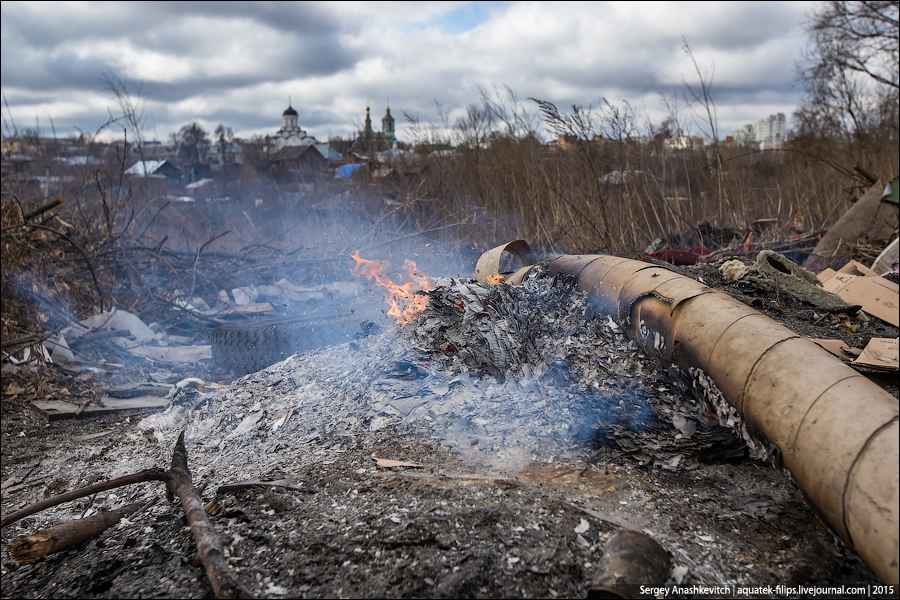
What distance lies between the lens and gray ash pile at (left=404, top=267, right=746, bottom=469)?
2.48 metres

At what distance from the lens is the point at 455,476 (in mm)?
2291

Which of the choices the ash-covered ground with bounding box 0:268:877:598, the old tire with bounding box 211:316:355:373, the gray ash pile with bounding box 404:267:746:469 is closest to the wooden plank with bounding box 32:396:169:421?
the ash-covered ground with bounding box 0:268:877:598

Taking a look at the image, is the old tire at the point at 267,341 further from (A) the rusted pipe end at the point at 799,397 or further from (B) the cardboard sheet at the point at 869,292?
(B) the cardboard sheet at the point at 869,292

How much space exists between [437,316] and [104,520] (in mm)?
2131

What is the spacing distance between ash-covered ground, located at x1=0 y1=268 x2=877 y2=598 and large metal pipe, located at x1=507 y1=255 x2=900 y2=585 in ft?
0.64

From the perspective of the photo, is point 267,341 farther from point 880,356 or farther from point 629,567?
point 880,356

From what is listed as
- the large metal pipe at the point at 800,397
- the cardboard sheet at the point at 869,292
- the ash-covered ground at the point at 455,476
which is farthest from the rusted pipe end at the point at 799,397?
the cardboard sheet at the point at 869,292

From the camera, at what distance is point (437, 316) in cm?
347

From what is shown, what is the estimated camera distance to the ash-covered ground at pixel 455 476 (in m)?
1.70

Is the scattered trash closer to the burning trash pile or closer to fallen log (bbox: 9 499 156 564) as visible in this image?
the burning trash pile

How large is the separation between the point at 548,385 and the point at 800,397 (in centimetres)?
129

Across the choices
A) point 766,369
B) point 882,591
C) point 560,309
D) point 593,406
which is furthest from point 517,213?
point 882,591

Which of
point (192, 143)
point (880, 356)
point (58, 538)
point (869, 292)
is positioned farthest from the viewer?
point (192, 143)

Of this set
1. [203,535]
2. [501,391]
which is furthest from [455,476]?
[203,535]
